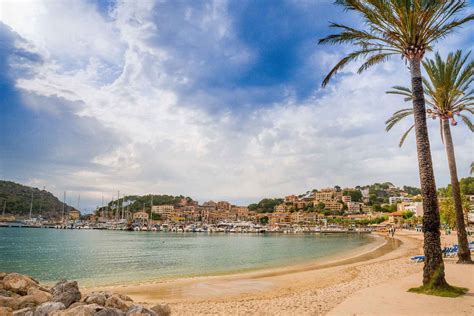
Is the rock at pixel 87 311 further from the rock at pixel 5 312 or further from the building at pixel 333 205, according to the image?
the building at pixel 333 205

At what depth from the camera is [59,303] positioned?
Result: 6.89m

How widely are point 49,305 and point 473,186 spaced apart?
12031 cm

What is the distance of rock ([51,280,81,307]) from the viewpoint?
7688 mm

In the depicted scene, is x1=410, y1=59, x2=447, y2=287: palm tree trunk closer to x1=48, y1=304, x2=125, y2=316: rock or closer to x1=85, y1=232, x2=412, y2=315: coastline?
x1=85, y1=232, x2=412, y2=315: coastline

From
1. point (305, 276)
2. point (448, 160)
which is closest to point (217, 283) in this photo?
point (305, 276)

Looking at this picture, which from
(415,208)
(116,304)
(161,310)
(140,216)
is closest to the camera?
(116,304)

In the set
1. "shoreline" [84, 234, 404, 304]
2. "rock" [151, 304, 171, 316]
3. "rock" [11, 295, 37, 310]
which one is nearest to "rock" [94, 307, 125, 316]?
"rock" [151, 304, 171, 316]

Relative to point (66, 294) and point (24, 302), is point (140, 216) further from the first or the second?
point (66, 294)

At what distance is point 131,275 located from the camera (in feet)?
73.5

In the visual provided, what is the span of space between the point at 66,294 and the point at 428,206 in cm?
1091

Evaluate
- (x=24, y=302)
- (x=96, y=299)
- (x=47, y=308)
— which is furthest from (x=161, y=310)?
(x=24, y=302)

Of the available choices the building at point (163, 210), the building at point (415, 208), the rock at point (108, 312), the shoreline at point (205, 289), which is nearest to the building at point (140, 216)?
the building at point (163, 210)

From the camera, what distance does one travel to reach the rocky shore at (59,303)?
659 cm

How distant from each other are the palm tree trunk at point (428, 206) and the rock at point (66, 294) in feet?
34.0
